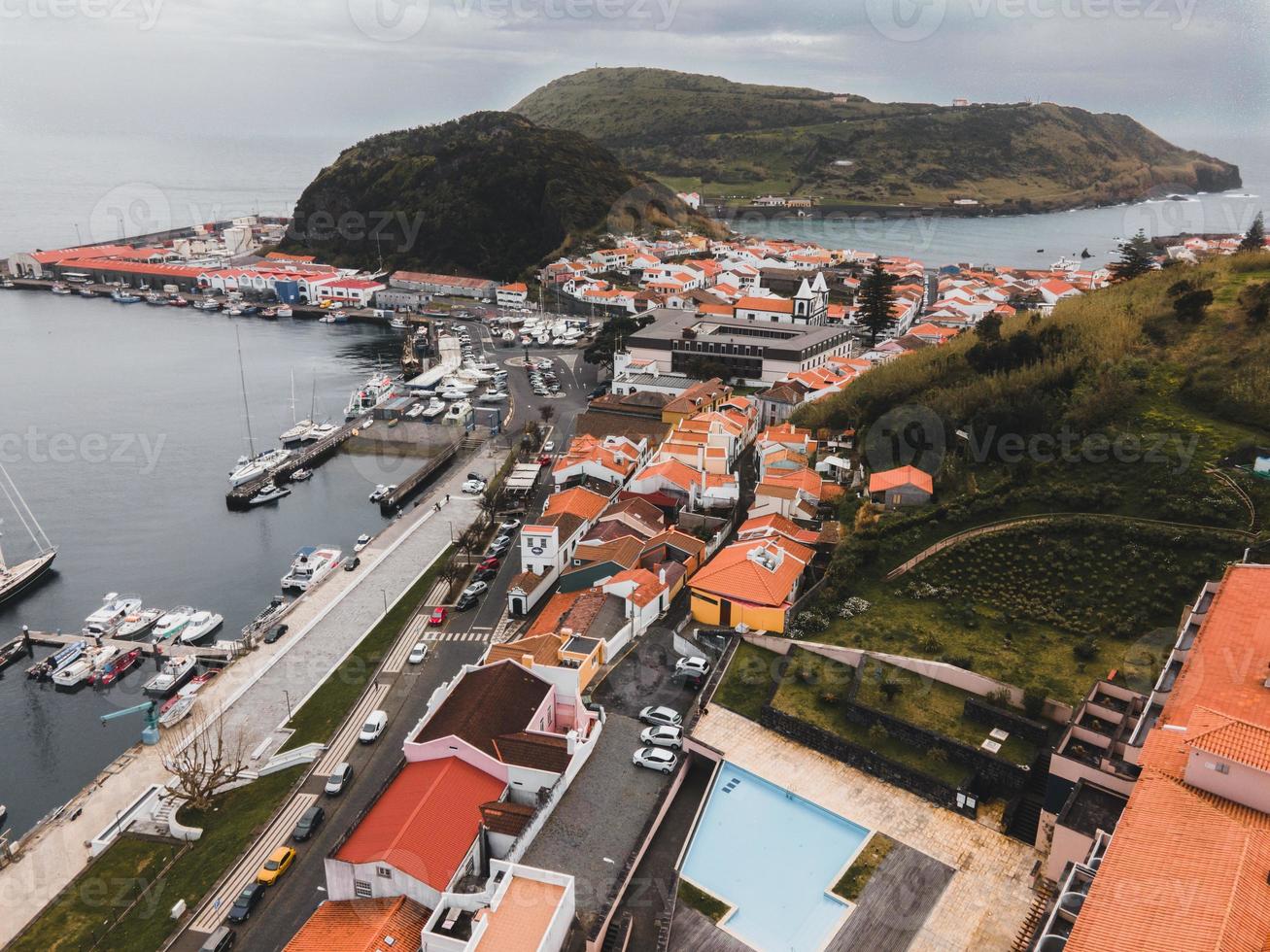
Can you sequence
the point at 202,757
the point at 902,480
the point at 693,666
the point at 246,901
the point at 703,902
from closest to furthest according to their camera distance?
the point at 703,902 < the point at 246,901 < the point at 693,666 < the point at 202,757 < the point at 902,480

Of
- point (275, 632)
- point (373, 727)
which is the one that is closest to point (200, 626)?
point (275, 632)

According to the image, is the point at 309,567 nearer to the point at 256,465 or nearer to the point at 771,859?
the point at 256,465

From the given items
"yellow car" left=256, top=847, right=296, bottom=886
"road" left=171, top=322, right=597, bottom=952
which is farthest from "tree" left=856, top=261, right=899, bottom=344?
"yellow car" left=256, top=847, right=296, bottom=886

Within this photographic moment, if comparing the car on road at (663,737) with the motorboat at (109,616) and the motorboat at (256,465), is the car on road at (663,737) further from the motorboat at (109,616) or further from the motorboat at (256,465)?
the motorboat at (256,465)

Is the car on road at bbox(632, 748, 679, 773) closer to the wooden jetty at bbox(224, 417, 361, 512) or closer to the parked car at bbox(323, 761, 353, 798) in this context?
the parked car at bbox(323, 761, 353, 798)

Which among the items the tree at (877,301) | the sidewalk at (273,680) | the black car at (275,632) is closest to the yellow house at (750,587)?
the sidewalk at (273,680)
